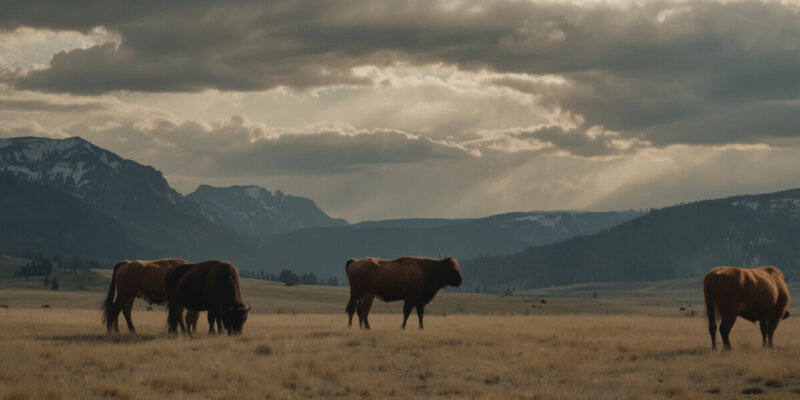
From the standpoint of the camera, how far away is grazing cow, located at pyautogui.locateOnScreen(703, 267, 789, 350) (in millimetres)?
26062

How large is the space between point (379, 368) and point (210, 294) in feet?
29.3

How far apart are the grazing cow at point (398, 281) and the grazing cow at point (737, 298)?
11228 millimetres

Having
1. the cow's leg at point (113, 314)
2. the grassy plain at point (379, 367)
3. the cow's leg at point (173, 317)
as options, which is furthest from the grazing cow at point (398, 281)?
the cow's leg at point (113, 314)

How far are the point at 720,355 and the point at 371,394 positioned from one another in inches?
438

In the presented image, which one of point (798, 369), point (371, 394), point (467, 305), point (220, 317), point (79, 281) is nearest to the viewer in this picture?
point (371, 394)

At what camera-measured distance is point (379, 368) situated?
22.7 meters

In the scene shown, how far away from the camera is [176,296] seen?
29625mm

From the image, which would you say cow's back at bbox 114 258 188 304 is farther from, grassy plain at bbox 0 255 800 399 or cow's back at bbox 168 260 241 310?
grassy plain at bbox 0 255 800 399

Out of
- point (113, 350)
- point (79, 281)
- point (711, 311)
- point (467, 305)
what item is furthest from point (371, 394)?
point (79, 281)

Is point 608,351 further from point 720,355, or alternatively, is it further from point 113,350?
point 113,350

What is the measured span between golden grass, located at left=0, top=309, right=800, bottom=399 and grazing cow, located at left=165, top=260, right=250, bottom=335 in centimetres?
127

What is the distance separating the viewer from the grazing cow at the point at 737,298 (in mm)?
26062

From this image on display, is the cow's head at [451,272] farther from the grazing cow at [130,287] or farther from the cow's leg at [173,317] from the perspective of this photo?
the cow's leg at [173,317]

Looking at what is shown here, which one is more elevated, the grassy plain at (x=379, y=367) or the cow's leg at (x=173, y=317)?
the cow's leg at (x=173, y=317)
